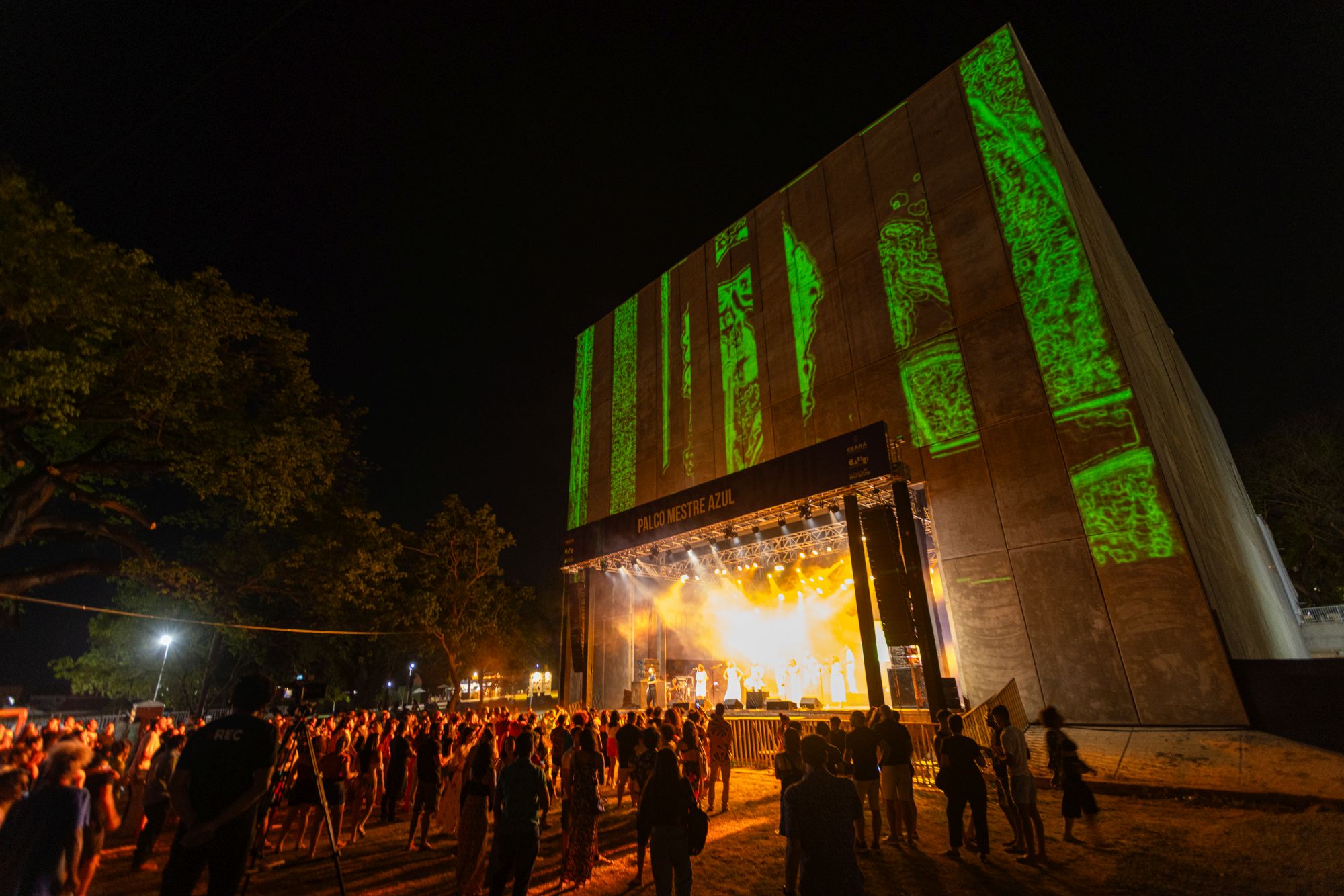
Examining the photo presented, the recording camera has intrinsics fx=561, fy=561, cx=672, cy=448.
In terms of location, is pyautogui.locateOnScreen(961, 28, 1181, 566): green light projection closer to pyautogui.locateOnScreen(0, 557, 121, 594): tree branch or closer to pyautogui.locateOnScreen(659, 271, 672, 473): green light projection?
pyautogui.locateOnScreen(659, 271, 672, 473): green light projection

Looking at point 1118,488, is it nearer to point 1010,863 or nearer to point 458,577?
point 1010,863

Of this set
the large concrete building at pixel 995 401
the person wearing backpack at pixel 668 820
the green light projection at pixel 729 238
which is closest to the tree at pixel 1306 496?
the large concrete building at pixel 995 401

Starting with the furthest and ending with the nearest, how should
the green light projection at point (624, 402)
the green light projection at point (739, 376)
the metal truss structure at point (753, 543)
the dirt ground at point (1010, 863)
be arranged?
the green light projection at point (624, 402) → the green light projection at point (739, 376) → the metal truss structure at point (753, 543) → the dirt ground at point (1010, 863)

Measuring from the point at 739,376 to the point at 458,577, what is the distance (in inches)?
617

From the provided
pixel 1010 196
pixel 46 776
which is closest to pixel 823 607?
pixel 1010 196

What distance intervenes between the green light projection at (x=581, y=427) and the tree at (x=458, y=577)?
11.5 feet

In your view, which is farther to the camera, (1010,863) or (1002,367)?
(1002,367)

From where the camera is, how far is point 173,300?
1326cm

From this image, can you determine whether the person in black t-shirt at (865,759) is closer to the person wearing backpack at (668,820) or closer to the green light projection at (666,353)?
the person wearing backpack at (668,820)

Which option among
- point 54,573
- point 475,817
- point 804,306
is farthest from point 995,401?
point 54,573

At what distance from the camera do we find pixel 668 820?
4.59 m

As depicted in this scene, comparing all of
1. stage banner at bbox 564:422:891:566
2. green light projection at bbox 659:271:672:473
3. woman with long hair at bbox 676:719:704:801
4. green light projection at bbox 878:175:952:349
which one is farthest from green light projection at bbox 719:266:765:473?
woman with long hair at bbox 676:719:704:801

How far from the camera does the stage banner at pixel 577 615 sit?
785 inches

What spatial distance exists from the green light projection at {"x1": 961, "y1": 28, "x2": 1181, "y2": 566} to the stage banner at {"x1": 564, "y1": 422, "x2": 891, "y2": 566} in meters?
4.26
